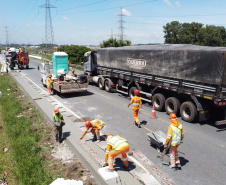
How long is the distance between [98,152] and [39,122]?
4248 millimetres

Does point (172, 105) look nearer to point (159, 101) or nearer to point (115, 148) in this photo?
point (159, 101)

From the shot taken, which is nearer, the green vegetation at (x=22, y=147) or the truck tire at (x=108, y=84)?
the green vegetation at (x=22, y=147)

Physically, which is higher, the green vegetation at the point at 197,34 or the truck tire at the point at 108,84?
the green vegetation at the point at 197,34

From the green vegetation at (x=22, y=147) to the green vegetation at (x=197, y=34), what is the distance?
4391 cm

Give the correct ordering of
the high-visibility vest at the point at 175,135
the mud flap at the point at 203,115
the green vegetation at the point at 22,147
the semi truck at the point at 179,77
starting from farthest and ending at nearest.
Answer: the mud flap at the point at 203,115
the semi truck at the point at 179,77
the high-visibility vest at the point at 175,135
the green vegetation at the point at 22,147

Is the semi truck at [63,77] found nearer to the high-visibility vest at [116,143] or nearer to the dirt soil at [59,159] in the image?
the dirt soil at [59,159]

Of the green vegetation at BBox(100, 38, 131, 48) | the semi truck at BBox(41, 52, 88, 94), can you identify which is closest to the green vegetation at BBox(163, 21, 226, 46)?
the green vegetation at BBox(100, 38, 131, 48)

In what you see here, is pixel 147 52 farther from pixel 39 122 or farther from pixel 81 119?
pixel 39 122

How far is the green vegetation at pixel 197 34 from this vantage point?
44.5 m

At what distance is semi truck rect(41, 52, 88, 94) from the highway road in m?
0.78

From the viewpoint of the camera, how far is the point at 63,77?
15227 millimetres

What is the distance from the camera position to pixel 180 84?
10.3m

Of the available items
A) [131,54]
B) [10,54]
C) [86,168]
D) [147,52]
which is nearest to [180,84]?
[147,52]

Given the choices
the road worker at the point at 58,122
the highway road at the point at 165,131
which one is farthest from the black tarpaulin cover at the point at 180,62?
the road worker at the point at 58,122
